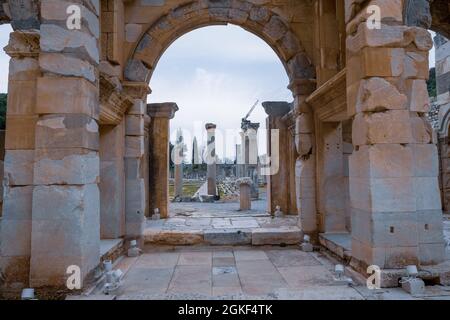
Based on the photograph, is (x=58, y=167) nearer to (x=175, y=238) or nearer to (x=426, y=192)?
(x=175, y=238)

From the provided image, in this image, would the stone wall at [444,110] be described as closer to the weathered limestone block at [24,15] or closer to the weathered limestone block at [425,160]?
the weathered limestone block at [425,160]

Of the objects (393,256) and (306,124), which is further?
(306,124)

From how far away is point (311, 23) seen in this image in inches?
231

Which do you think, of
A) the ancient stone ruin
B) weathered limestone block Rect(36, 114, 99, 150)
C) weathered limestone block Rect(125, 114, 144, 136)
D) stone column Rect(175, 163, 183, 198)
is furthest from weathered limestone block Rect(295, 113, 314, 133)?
stone column Rect(175, 163, 183, 198)

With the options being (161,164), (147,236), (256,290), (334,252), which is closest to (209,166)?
(161,164)

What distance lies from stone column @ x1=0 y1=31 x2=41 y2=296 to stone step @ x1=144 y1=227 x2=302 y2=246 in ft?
8.10

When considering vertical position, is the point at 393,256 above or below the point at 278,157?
below

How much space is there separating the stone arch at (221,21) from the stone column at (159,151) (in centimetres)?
256

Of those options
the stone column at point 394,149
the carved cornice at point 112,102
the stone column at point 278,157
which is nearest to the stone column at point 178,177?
the stone column at point 278,157

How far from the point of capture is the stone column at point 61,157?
3252mm

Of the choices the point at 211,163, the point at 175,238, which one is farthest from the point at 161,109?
the point at 211,163

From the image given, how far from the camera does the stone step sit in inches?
224

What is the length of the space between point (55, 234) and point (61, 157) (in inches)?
30.3

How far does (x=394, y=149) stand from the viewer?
3.44m
